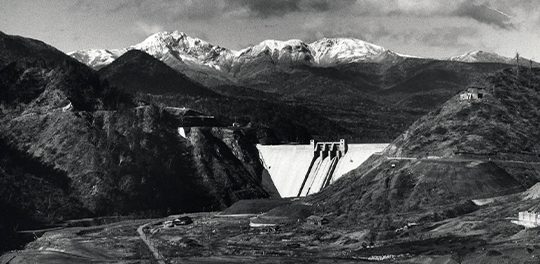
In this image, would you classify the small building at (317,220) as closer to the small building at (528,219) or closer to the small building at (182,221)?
the small building at (182,221)

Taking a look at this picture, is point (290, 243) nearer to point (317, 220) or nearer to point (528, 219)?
point (317, 220)

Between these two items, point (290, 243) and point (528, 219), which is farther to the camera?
point (290, 243)

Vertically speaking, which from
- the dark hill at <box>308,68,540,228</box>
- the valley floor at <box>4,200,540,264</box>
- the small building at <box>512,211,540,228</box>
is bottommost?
the valley floor at <box>4,200,540,264</box>

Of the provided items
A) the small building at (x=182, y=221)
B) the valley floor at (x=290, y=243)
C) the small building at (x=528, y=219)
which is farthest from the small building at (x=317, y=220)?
the small building at (x=528, y=219)

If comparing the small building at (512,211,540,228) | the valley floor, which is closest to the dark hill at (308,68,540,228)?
the valley floor

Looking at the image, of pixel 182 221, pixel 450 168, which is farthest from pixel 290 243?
pixel 182 221

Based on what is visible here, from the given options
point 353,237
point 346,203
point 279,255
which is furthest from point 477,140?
point 279,255

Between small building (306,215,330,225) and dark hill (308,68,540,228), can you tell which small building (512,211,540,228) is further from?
small building (306,215,330,225)

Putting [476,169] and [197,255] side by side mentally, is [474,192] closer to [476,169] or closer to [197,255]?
[476,169]
